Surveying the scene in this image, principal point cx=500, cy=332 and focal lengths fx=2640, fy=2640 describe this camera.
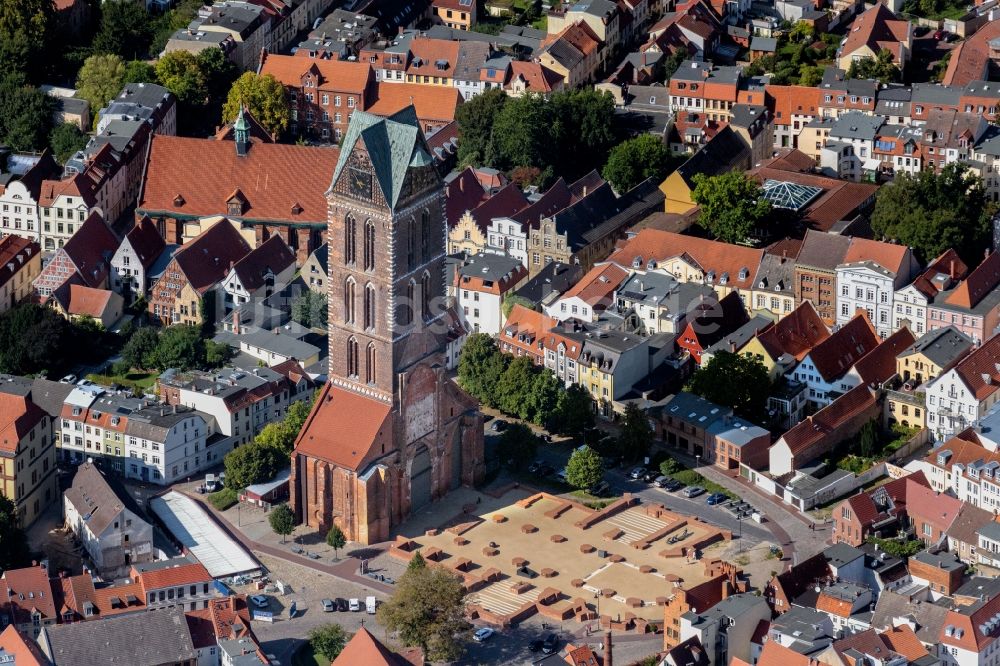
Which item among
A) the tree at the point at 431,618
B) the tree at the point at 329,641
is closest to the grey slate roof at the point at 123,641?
the tree at the point at 329,641

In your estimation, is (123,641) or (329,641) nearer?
(123,641)

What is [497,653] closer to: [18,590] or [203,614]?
[203,614]

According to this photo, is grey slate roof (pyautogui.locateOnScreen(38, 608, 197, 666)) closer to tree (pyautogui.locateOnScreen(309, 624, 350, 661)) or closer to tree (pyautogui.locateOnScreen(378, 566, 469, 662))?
tree (pyautogui.locateOnScreen(309, 624, 350, 661))

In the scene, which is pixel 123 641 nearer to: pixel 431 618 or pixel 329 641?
pixel 329 641

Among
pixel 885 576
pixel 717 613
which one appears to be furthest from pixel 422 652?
pixel 885 576

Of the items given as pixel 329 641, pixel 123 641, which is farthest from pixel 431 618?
pixel 123 641
